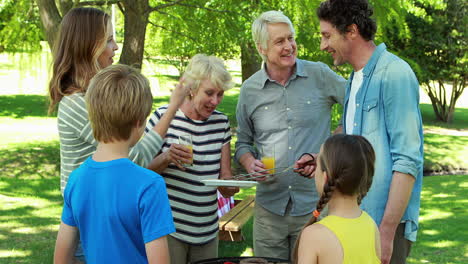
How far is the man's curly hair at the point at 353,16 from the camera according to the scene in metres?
3.14

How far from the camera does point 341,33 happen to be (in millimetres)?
3195

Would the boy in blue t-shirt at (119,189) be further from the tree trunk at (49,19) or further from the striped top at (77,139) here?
the tree trunk at (49,19)

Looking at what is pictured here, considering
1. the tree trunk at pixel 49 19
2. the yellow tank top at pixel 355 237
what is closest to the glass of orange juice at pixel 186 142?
the yellow tank top at pixel 355 237

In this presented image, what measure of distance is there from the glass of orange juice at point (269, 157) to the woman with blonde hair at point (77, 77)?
102 centimetres

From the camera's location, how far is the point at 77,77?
2887 millimetres

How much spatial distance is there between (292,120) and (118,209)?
1.95 m

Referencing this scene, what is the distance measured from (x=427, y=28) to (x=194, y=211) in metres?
19.3

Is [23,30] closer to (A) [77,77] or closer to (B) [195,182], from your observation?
(B) [195,182]

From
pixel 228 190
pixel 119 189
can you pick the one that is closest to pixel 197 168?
pixel 228 190

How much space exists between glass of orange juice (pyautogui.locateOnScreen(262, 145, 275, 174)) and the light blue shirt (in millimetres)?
799

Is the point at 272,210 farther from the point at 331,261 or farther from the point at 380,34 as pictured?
the point at 380,34

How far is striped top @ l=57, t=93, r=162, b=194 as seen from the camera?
9.12 ft

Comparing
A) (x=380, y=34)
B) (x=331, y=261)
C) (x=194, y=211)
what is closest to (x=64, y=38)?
(x=194, y=211)

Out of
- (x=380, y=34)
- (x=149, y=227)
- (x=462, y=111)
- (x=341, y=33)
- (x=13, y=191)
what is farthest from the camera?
(x=462, y=111)
